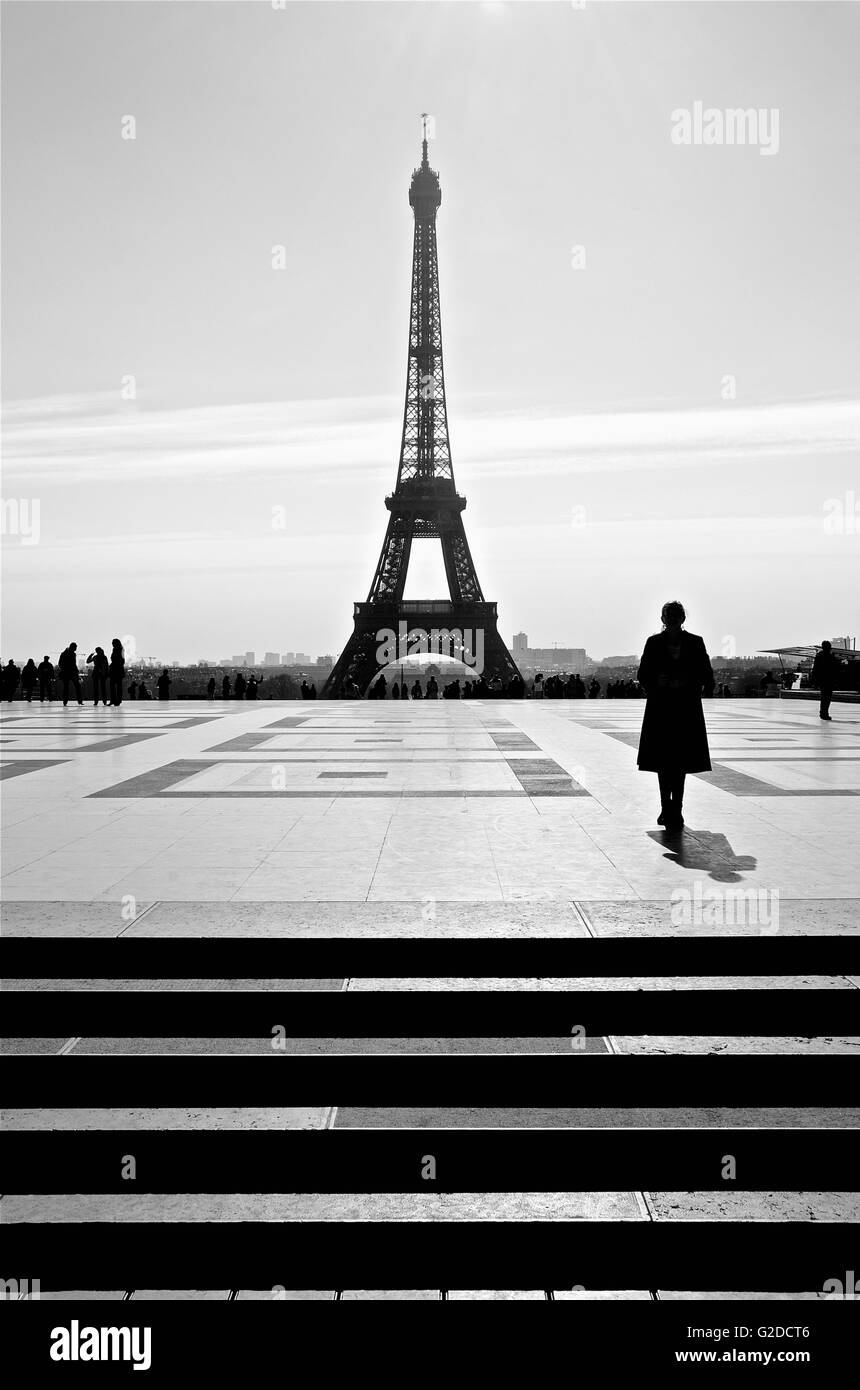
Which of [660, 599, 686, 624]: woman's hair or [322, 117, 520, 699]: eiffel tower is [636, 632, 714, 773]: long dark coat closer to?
[660, 599, 686, 624]: woman's hair

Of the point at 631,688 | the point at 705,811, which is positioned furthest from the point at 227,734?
the point at 631,688
